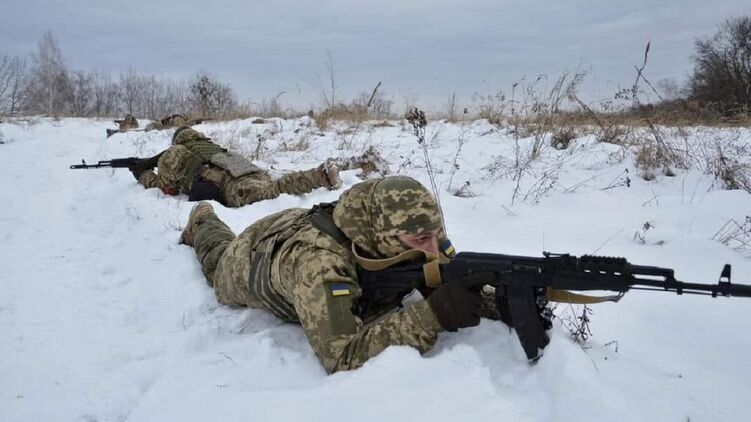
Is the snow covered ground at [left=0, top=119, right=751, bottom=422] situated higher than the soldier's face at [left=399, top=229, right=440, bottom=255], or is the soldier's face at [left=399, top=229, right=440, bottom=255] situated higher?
the soldier's face at [left=399, top=229, right=440, bottom=255]

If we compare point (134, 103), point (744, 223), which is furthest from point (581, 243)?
point (134, 103)

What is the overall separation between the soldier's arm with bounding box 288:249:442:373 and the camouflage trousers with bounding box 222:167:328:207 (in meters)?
3.13

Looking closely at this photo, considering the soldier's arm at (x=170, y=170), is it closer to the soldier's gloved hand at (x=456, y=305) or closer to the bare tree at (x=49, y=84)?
the soldier's gloved hand at (x=456, y=305)

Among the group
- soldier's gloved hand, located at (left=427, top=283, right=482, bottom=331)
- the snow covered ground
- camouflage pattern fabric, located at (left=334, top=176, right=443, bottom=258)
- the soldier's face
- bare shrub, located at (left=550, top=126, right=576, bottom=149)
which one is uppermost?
bare shrub, located at (left=550, top=126, right=576, bottom=149)

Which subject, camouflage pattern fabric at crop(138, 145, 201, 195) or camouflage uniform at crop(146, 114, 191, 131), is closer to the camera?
camouflage pattern fabric at crop(138, 145, 201, 195)

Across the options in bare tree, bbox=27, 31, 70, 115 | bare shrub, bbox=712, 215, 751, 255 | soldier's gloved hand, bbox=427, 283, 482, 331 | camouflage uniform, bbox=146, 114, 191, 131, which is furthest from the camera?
bare tree, bbox=27, 31, 70, 115

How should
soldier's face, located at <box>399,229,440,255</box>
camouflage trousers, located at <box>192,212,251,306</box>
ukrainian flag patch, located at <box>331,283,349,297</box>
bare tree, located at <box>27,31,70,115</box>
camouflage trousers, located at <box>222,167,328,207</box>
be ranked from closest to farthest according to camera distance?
ukrainian flag patch, located at <box>331,283,349,297</box> → soldier's face, located at <box>399,229,440,255</box> → camouflage trousers, located at <box>192,212,251,306</box> → camouflage trousers, located at <box>222,167,328,207</box> → bare tree, located at <box>27,31,70,115</box>

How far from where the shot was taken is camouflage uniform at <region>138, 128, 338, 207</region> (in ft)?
18.4

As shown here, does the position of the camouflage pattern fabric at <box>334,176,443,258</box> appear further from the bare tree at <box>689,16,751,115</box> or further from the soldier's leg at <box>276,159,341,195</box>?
the bare tree at <box>689,16,751,115</box>

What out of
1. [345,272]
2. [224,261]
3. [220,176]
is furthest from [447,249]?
[220,176]

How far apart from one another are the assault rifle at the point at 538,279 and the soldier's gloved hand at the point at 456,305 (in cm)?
5

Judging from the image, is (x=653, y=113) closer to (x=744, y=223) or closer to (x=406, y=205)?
(x=744, y=223)

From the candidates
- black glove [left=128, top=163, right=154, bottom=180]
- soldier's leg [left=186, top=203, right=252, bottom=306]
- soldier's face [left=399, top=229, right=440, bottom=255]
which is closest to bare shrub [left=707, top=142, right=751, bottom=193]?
soldier's face [left=399, top=229, right=440, bottom=255]

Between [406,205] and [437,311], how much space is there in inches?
20.3
